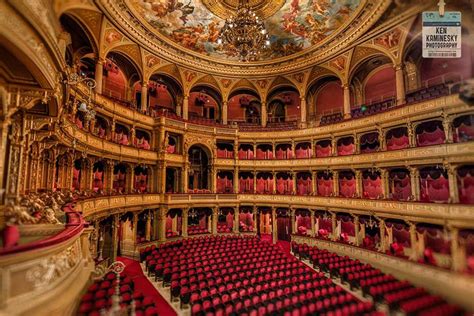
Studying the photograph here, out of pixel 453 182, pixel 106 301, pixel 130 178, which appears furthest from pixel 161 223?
pixel 453 182

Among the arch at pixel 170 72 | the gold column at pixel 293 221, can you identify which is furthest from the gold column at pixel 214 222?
the arch at pixel 170 72

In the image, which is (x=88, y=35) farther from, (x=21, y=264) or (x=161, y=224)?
(x=21, y=264)

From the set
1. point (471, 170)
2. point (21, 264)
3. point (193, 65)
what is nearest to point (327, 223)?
point (471, 170)

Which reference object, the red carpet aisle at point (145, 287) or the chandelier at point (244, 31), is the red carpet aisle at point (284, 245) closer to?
the red carpet aisle at point (145, 287)

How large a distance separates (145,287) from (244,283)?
4046 millimetres

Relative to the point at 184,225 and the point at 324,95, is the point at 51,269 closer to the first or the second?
the point at 184,225

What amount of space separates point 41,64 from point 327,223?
18816 millimetres

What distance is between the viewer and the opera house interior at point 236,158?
4.44m

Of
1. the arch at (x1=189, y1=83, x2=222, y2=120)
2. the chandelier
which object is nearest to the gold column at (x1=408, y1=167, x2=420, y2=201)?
the chandelier

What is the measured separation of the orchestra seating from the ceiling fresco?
13.2 m

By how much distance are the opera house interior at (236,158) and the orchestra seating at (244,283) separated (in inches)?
3.4

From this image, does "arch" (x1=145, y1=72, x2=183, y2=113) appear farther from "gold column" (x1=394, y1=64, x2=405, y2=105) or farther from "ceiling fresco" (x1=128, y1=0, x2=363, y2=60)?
"gold column" (x1=394, y1=64, x2=405, y2=105)

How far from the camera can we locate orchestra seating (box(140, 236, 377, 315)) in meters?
7.22

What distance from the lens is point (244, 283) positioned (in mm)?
9008
